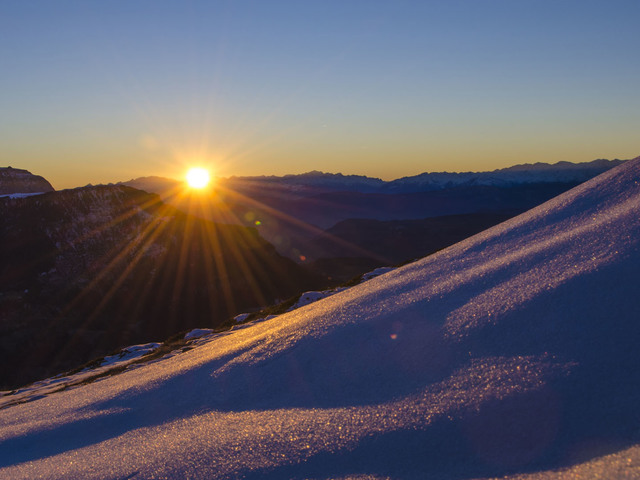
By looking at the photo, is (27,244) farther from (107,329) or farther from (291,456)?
(291,456)

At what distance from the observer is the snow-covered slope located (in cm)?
308

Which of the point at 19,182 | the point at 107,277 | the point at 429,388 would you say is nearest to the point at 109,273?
the point at 107,277

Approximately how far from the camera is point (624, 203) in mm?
5637

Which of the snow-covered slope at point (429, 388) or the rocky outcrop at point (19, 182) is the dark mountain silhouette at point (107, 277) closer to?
the rocky outcrop at point (19, 182)

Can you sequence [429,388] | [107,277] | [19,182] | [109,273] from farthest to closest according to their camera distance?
[19,182]
[109,273]
[107,277]
[429,388]

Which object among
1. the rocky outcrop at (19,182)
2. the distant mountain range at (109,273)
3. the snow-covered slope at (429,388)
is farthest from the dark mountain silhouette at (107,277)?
the snow-covered slope at (429,388)

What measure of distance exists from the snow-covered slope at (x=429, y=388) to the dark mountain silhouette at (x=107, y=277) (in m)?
23.2

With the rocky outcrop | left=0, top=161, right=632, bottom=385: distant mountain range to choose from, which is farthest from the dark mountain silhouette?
the rocky outcrop

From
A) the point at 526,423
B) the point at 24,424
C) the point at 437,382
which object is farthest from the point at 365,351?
the point at 24,424

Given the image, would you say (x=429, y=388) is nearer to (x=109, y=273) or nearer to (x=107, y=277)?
(x=107, y=277)

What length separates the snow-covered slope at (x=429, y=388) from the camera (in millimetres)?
3076

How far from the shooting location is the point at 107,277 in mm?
32469

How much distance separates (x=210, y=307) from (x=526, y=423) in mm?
33477

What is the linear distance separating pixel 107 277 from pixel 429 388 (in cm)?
3322
